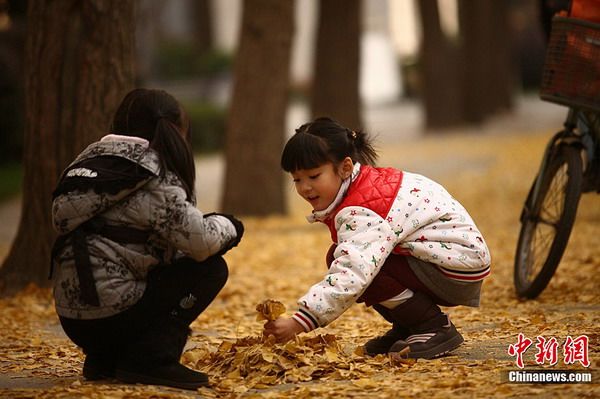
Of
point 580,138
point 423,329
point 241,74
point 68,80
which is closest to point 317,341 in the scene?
point 423,329

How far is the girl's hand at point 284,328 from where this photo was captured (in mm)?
4465

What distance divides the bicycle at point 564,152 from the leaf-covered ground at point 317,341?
0.26 metres

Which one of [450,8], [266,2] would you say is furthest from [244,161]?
[450,8]

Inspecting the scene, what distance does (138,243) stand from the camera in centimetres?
439

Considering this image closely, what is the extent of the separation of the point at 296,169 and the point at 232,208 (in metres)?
7.01

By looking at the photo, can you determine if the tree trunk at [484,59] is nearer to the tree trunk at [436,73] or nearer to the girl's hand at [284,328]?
the tree trunk at [436,73]

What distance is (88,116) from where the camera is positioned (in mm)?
7223

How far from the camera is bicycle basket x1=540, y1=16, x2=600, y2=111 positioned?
5.90 meters

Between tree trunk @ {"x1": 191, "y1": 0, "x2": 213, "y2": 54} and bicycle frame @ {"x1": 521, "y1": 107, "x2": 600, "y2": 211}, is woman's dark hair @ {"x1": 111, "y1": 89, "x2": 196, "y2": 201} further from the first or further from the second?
tree trunk @ {"x1": 191, "y1": 0, "x2": 213, "y2": 54}

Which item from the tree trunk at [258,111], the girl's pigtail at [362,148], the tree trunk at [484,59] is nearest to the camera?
the girl's pigtail at [362,148]

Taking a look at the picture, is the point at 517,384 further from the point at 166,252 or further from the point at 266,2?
the point at 266,2

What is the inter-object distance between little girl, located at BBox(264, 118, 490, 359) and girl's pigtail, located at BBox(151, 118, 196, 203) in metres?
0.49

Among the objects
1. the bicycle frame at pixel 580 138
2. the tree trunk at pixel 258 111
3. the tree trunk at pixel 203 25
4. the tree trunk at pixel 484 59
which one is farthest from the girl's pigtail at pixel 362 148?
the tree trunk at pixel 203 25

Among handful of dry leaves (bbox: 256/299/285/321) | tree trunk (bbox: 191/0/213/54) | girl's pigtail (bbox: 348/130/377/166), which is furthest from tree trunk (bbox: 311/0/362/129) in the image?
tree trunk (bbox: 191/0/213/54)
